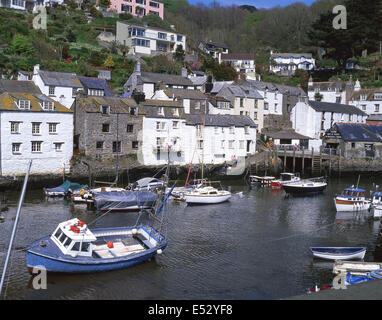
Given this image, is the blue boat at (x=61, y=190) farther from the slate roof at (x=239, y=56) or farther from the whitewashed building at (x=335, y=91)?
the slate roof at (x=239, y=56)

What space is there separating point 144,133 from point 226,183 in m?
11.7

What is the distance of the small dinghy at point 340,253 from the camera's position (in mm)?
23812

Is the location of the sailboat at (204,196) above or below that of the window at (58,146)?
below

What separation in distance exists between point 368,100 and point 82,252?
71.8 m

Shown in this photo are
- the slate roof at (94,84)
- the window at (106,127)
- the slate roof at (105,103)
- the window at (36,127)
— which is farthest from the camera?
the slate roof at (94,84)

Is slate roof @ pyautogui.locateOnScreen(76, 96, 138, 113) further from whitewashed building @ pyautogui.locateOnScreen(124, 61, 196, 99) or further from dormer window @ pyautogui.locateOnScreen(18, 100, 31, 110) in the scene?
whitewashed building @ pyautogui.locateOnScreen(124, 61, 196, 99)

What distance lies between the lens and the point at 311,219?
3434 centimetres

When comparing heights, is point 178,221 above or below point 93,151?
below

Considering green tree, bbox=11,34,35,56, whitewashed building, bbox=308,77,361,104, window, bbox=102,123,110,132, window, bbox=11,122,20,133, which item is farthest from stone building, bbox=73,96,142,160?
whitewashed building, bbox=308,77,361,104

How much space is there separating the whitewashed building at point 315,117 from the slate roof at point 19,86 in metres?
43.5

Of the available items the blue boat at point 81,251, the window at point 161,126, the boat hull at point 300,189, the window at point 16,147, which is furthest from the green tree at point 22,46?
the blue boat at point 81,251

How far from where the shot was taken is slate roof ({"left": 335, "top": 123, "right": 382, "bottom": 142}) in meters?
60.7

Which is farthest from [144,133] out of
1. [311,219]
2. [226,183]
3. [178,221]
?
[311,219]
